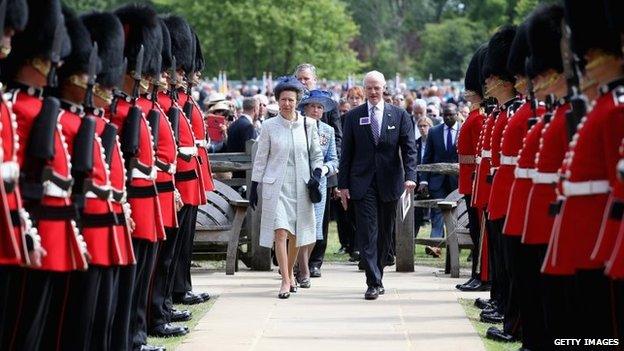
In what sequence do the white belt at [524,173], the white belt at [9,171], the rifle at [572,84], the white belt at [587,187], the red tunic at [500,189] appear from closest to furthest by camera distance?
the white belt at [9,171]
the white belt at [587,187]
the rifle at [572,84]
the white belt at [524,173]
the red tunic at [500,189]

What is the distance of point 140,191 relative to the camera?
8688 millimetres

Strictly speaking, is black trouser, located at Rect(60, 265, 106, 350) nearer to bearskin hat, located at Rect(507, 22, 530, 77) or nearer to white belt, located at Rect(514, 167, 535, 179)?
white belt, located at Rect(514, 167, 535, 179)

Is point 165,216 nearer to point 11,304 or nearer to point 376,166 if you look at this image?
point 11,304

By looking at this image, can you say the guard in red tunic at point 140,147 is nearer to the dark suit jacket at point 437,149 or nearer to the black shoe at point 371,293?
the black shoe at point 371,293

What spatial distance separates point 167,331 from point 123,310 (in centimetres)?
146

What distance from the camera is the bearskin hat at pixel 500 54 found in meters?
10.6

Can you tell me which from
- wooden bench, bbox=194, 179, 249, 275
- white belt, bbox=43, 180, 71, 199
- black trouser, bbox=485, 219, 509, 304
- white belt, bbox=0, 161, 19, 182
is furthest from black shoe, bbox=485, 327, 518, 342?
wooden bench, bbox=194, 179, 249, 275

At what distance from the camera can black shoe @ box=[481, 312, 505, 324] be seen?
34.9ft

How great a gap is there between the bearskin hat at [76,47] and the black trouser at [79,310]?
3.39ft

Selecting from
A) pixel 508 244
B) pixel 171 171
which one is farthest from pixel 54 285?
pixel 508 244

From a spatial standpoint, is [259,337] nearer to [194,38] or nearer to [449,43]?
[194,38]

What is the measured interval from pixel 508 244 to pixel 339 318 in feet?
7.89

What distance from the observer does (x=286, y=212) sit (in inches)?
482

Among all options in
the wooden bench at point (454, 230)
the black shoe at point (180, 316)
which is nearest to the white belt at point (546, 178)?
the black shoe at point (180, 316)
